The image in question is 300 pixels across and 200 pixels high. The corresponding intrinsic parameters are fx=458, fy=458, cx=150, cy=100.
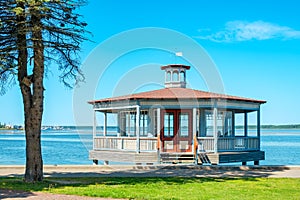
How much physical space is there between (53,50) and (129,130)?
9.89 meters

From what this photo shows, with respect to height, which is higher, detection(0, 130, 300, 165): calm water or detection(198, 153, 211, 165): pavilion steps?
detection(198, 153, 211, 165): pavilion steps

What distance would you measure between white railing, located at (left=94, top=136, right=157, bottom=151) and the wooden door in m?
1.16

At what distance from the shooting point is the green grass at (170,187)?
1162 centimetres

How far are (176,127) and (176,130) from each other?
0.15 meters

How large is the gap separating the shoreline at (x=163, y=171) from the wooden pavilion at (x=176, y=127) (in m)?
2.02

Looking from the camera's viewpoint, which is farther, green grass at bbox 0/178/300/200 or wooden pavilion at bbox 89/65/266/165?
wooden pavilion at bbox 89/65/266/165

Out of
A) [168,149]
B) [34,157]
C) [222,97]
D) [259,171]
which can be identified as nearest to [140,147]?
[168,149]

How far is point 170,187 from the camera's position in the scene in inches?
518

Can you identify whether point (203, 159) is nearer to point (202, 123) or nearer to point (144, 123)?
point (202, 123)

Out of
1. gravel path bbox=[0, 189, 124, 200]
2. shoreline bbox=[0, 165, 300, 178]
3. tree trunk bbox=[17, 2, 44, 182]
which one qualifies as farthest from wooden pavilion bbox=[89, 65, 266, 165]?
gravel path bbox=[0, 189, 124, 200]

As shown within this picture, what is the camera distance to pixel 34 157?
46.9ft

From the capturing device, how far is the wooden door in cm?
2262

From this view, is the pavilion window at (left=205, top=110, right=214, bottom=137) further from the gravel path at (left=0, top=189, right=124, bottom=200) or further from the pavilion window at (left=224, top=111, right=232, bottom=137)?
the gravel path at (left=0, top=189, right=124, bottom=200)

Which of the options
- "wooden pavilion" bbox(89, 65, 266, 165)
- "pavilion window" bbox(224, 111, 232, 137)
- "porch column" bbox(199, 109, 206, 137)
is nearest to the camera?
"wooden pavilion" bbox(89, 65, 266, 165)
